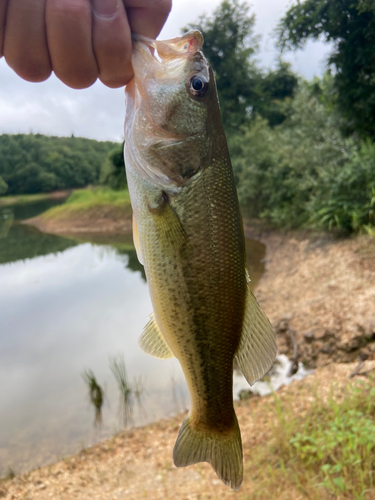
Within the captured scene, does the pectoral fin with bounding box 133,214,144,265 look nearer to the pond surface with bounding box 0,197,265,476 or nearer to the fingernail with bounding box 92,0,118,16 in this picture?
the fingernail with bounding box 92,0,118,16

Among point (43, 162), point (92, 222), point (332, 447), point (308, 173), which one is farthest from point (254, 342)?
point (92, 222)

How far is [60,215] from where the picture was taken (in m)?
30.1

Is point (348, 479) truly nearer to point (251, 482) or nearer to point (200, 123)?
point (251, 482)

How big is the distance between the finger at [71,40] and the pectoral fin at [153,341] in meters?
1.02

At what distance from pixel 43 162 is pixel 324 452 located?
59.6ft

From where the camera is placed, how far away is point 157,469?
4648mm

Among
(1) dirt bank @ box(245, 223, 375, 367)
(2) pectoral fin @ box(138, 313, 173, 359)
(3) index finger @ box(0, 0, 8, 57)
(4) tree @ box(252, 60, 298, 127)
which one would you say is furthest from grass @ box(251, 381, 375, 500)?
(4) tree @ box(252, 60, 298, 127)

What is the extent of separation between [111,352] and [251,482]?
579 cm

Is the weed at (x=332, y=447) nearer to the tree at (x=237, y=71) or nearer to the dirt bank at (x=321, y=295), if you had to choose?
the dirt bank at (x=321, y=295)

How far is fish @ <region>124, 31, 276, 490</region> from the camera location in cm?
137

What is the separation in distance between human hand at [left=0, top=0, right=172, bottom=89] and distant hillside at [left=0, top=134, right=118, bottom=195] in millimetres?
13641

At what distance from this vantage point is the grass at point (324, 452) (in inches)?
116

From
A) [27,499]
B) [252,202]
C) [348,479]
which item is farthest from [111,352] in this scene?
[252,202]

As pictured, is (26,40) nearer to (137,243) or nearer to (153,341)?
(137,243)
